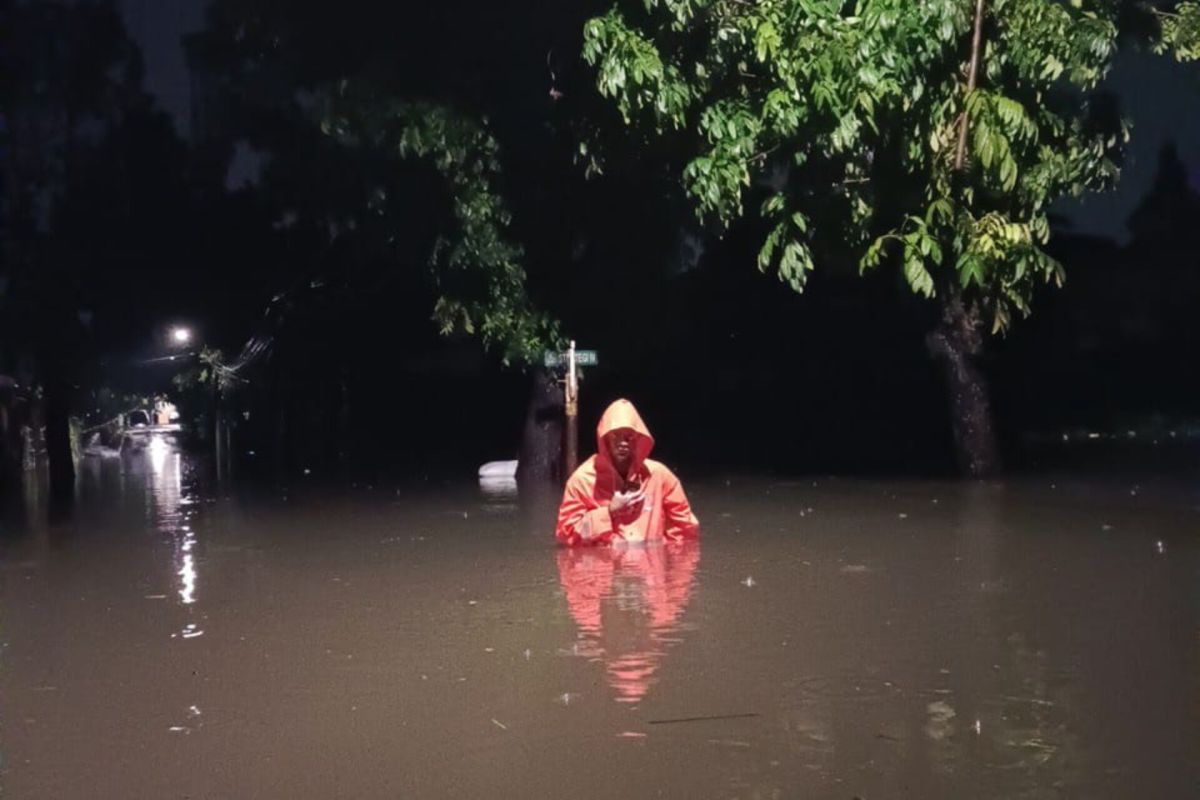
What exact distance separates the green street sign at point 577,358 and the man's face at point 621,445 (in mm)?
6941

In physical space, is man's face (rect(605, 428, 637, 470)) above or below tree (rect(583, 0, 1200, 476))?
below

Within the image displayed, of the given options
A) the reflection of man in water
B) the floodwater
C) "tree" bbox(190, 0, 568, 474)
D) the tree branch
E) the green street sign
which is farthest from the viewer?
"tree" bbox(190, 0, 568, 474)

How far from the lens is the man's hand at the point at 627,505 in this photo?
43.6 ft

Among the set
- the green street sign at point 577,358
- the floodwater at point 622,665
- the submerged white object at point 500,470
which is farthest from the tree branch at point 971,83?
the submerged white object at point 500,470

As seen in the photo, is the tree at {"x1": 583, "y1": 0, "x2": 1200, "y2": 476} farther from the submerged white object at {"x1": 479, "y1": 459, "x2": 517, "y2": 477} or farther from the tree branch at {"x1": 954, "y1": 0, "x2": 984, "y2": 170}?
the submerged white object at {"x1": 479, "y1": 459, "x2": 517, "y2": 477}

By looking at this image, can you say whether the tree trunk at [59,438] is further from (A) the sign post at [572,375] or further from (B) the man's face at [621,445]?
(B) the man's face at [621,445]

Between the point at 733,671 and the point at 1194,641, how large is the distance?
8.57 ft

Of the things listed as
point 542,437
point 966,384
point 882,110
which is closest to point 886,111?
point 882,110

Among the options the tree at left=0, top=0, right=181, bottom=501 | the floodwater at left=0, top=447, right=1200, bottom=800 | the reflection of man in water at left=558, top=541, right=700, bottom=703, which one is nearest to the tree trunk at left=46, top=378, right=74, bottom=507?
the tree at left=0, top=0, right=181, bottom=501

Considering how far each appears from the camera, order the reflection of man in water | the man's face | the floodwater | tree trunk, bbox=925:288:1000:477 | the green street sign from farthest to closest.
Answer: tree trunk, bbox=925:288:1000:477 < the green street sign < the man's face < the reflection of man in water < the floodwater

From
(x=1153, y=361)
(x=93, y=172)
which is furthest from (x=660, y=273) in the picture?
(x=1153, y=361)

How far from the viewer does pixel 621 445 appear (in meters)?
12.8

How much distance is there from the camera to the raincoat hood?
1277 centimetres

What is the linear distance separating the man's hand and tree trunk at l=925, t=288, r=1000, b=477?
10.1 metres
